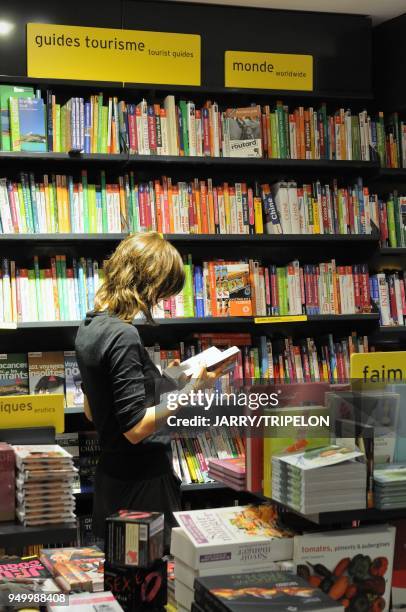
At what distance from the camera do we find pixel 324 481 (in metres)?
1.91

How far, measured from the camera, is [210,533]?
199 cm

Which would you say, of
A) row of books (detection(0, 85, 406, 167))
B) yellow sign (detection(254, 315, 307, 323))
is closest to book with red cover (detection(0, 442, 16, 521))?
row of books (detection(0, 85, 406, 167))

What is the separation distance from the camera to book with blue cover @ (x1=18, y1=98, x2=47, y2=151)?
12.8 ft

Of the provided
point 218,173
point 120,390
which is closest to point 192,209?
Result: point 218,173

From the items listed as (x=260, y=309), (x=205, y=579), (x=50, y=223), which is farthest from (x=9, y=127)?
(x=205, y=579)

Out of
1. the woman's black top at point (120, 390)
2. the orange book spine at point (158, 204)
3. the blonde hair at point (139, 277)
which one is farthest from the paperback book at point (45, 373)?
the blonde hair at point (139, 277)

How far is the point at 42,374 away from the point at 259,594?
8.34ft

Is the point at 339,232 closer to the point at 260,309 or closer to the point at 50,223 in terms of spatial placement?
the point at 260,309

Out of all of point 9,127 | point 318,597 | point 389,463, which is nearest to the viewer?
point 318,597

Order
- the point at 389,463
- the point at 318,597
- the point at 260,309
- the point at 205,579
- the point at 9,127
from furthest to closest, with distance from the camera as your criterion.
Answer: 1. the point at 260,309
2. the point at 9,127
3. the point at 389,463
4. the point at 205,579
5. the point at 318,597

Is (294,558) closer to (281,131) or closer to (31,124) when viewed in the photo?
(31,124)

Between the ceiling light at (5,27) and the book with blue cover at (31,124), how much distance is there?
40cm

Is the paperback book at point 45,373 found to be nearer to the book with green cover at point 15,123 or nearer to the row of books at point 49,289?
the row of books at point 49,289

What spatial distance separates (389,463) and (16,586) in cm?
93
